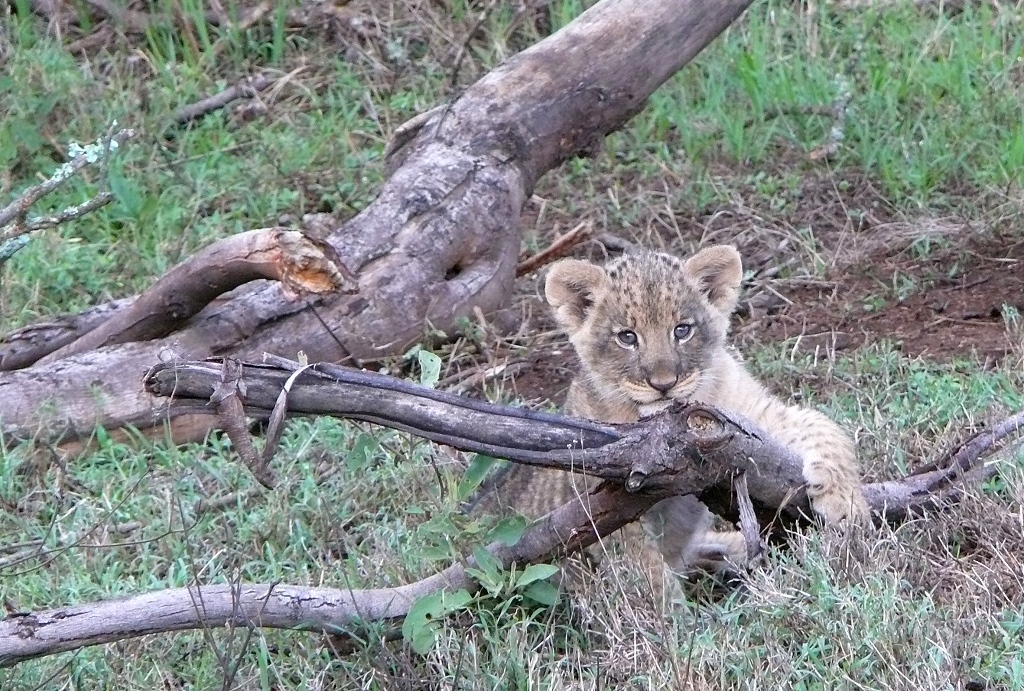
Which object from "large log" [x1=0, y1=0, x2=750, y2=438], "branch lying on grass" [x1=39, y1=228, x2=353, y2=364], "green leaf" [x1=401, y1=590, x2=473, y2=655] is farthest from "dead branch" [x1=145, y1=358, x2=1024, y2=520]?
"large log" [x1=0, y1=0, x2=750, y2=438]

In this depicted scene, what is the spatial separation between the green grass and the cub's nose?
69cm

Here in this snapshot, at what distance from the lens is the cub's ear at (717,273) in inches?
193

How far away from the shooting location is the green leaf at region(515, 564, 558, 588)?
12.7 ft

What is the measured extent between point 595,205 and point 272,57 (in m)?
2.56

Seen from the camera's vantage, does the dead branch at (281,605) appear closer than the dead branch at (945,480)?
Yes

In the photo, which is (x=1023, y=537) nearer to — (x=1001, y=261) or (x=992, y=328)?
(x=992, y=328)

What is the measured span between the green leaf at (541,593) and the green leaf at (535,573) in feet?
0.34

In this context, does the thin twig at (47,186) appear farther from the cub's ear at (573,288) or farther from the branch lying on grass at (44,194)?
the cub's ear at (573,288)

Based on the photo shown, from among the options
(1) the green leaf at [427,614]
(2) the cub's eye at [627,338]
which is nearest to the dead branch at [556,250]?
(2) the cub's eye at [627,338]

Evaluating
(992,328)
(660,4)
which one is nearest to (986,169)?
(992,328)

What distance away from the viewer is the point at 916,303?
630 cm

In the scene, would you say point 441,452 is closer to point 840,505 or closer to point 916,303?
point 840,505

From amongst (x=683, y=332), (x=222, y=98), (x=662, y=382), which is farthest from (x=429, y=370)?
(x=222, y=98)

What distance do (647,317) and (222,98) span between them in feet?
15.2
